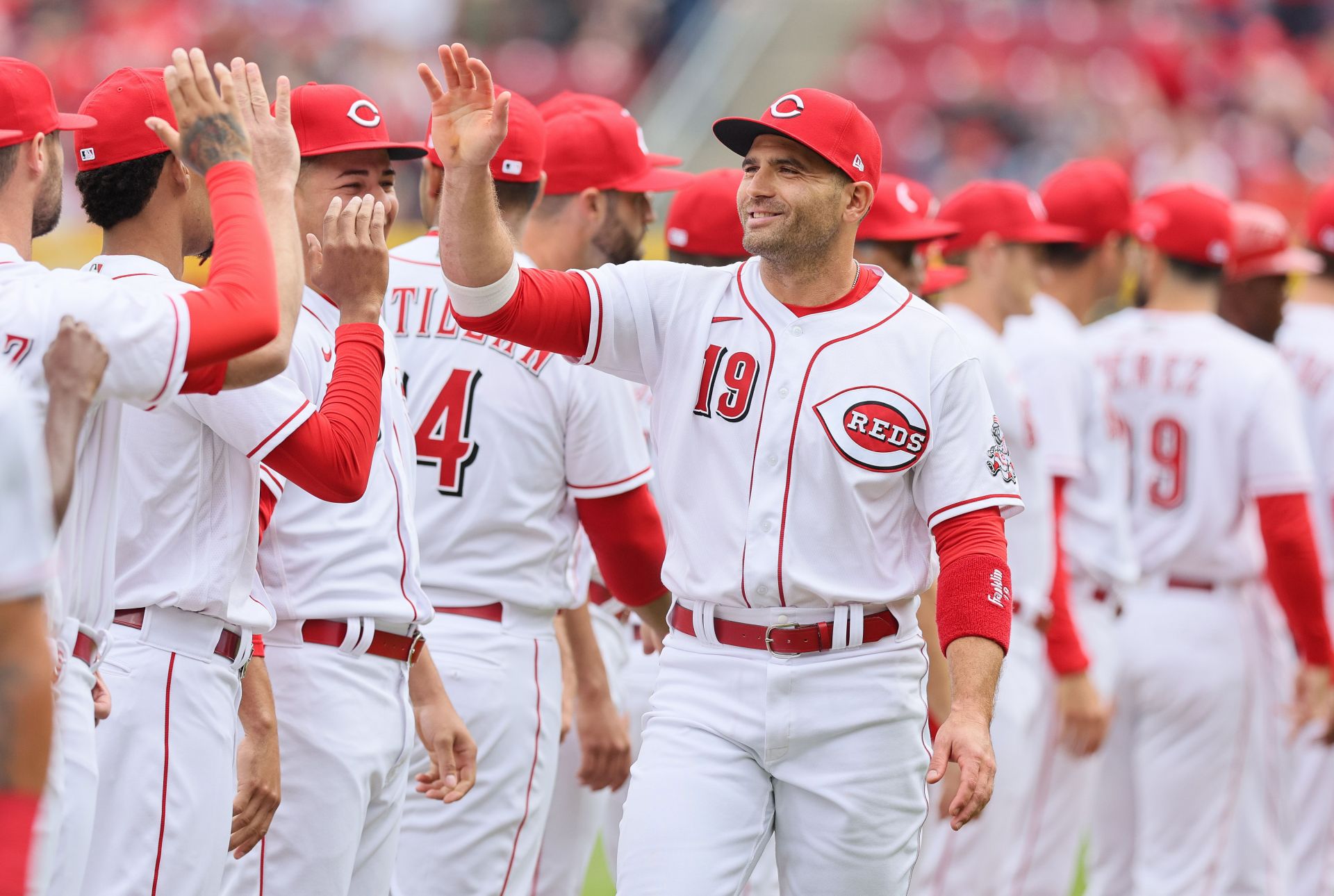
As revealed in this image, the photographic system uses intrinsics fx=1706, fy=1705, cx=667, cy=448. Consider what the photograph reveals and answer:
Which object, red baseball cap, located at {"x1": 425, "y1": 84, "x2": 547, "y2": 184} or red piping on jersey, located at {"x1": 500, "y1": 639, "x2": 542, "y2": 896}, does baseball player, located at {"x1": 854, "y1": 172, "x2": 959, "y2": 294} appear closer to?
red baseball cap, located at {"x1": 425, "y1": 84, "x2": 547, "y2": 184}

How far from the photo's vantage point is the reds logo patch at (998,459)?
3785mm

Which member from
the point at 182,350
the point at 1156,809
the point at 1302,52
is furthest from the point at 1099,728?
the point at 1302,52

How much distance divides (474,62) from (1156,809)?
13.7 feet

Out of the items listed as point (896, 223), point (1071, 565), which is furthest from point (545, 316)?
point (1071, 565)

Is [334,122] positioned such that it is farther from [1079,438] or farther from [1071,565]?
[1071,565]

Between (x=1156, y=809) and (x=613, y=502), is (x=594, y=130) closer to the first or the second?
(x=613, y=502)

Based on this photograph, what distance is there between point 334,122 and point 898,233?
2.08 meters

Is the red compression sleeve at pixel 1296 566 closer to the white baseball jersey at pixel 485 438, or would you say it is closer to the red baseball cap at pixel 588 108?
the red baseball cap at pixel 588 108

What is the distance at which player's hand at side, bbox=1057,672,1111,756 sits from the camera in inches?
240

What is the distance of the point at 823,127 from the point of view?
386 centimetres

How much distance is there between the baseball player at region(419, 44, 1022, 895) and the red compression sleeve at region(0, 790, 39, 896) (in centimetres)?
166

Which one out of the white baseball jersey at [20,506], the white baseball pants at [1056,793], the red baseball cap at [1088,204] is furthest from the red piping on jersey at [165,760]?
the red baseball cap at [1088,204]

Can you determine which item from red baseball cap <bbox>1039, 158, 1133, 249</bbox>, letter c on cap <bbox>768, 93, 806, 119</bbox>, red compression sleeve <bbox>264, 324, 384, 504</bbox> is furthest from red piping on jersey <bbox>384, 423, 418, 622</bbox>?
red baseball cap <bbox>1039, 158, 1133, 249</bbox>

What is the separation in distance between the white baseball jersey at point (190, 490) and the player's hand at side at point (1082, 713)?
140 inches
